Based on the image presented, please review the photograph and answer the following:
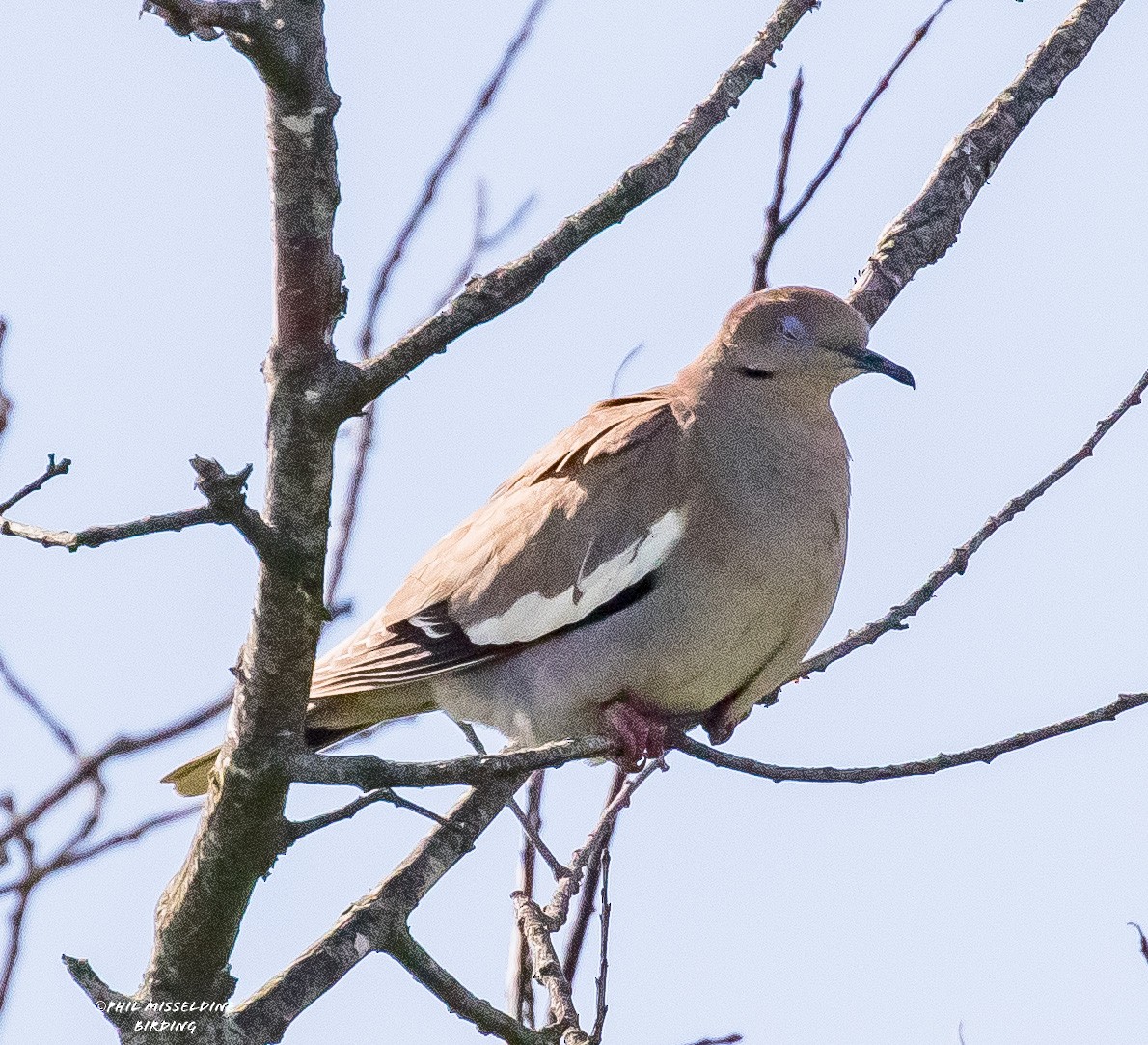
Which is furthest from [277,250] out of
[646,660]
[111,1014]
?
[646,660]

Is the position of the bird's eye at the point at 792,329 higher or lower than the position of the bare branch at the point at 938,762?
higher

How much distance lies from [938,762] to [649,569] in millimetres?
967

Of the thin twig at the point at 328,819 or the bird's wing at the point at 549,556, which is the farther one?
the bird's wing at the point at 549,556

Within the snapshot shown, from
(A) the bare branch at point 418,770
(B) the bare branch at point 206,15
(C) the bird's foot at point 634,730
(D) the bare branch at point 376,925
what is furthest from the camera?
(C) the bird's foot at point 634,730

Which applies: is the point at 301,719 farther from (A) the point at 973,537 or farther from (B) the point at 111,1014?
(A) the point at 973,537

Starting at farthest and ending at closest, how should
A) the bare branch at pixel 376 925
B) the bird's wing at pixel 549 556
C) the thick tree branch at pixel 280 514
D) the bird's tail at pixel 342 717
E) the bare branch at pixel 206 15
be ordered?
the bird's tail at pixel 342 717
the bird's wing at pixel 549 556
the bare branch at pixel 376 925
the thick tree branch at pixel 280 514
the bare branch at pixel 206 15

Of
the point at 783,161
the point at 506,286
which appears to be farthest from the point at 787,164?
the point at 506,286

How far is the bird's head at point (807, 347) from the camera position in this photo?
13.3 feet

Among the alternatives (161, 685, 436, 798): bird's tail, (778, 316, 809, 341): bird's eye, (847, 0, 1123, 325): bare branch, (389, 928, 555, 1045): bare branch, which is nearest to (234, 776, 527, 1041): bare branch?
(389, 928, 555, 1045): bare branch

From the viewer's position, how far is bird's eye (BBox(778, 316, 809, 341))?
4.09 m

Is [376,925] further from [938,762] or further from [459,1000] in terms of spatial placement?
[938,762]

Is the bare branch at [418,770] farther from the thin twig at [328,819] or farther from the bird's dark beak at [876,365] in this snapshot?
the bird's dark beak at [876,365]

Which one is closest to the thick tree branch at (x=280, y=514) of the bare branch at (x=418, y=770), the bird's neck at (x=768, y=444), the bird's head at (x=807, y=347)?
the bare branch at (x=418, y=770)

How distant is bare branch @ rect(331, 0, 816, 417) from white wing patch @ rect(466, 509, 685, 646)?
4.00 ft
